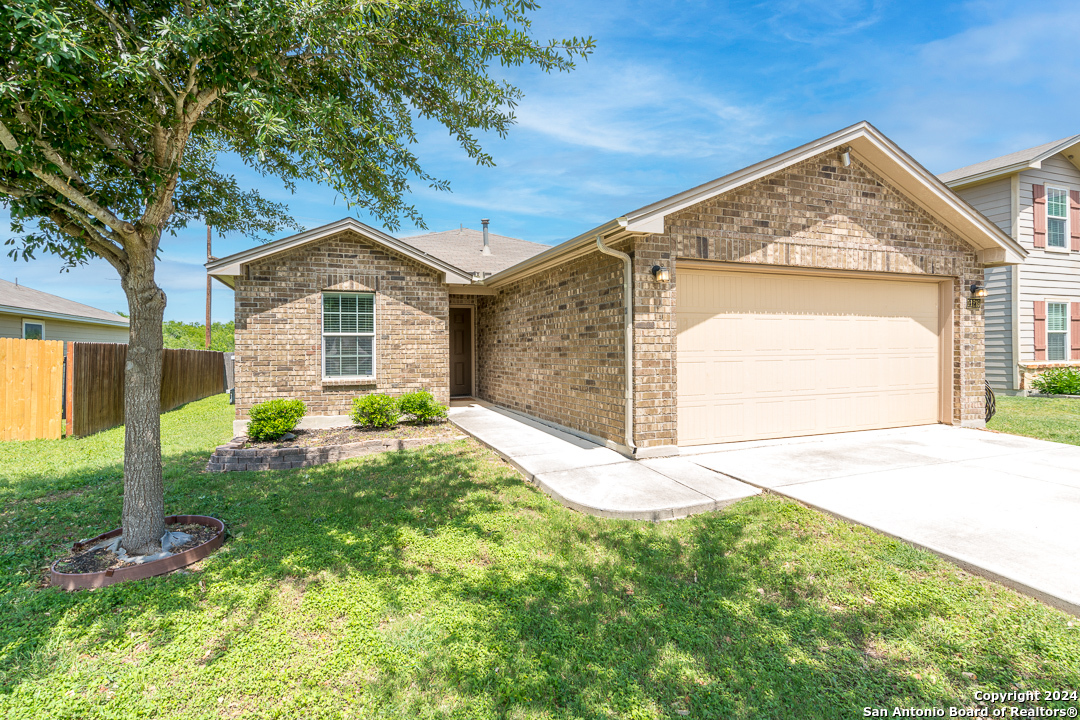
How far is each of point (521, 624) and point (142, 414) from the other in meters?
3.46

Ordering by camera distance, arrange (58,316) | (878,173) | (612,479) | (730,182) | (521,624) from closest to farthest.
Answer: (521,624) < (612,479) < (730,182) < (878,173) < (58,316)

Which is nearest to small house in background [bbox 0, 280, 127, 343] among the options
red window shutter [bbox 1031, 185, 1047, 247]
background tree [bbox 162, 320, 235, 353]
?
background tree [bbox 162, 320, 235, 353]

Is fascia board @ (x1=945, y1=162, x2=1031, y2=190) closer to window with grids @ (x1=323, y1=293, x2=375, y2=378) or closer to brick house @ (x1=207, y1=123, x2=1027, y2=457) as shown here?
brick house @ (x1=207, y1=123, x2=1027, y2=457)

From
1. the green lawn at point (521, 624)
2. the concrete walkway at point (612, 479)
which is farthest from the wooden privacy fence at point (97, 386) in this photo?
the concrete walkway at point (612, 479)

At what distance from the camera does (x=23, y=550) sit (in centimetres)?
401

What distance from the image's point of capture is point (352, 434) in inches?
331

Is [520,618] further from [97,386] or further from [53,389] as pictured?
[97,386]

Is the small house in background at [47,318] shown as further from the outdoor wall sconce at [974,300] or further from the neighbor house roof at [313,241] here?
the outdoor wall sconce at [974,300]

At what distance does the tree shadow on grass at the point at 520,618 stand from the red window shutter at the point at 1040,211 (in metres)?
14.5

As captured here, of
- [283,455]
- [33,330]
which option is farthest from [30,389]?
[33,330]

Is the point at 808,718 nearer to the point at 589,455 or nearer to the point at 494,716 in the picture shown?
the point at 494,716

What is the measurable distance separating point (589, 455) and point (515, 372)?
428 cm

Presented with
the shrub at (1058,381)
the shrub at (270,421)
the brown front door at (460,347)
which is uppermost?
the brown front door at (460,347)

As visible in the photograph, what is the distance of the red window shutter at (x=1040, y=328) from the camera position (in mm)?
13208
